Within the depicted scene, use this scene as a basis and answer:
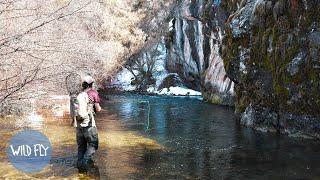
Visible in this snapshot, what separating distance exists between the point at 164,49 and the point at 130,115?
25632mm

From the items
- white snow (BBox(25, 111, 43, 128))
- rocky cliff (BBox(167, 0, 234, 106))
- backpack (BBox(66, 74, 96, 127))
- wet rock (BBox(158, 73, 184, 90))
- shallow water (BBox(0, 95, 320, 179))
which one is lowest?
shallow water (BBox(0, 95, 320, 179))

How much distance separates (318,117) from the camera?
13.7 metres

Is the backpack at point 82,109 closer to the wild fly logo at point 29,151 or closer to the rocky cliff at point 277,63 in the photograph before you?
the wild fly logo at point 29,151

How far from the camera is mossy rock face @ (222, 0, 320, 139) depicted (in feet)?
45.7

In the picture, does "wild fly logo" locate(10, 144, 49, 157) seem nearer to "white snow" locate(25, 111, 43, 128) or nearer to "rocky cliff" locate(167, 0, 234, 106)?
"white snow" locate(25, 111, 43, 128)

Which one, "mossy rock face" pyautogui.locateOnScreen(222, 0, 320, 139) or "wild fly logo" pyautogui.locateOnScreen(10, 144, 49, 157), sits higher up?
"mossy rock face" pyautogui.locateOnScreen(222, 0, 320, 139)

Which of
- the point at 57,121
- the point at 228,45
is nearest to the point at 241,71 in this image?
the point at 228,45

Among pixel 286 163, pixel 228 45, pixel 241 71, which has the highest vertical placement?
pixel 228 45

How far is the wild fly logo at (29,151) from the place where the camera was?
924cm

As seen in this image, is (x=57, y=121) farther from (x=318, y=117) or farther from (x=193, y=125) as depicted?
(x=318, y=117)

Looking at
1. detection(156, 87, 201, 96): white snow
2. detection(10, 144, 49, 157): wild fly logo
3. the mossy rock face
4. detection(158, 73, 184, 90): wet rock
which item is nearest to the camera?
detection(10, 144, 49, 157): wild fly logo

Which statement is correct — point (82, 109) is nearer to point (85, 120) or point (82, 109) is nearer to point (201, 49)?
point (85, 120)

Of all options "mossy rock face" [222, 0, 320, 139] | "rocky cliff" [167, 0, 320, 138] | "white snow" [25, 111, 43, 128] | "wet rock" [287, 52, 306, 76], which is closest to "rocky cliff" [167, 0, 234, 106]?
"rocky cliff" [167, 0, 320, 138]

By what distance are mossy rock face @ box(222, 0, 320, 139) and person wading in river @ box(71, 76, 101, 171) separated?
781cm
